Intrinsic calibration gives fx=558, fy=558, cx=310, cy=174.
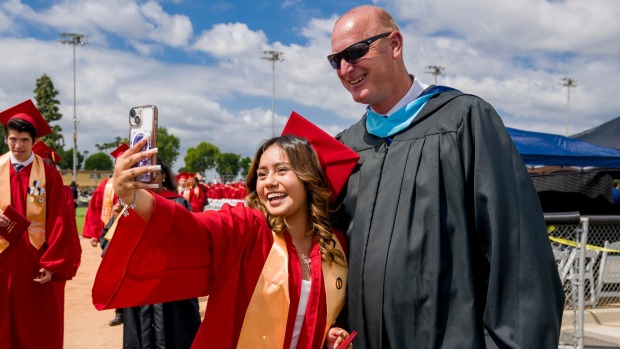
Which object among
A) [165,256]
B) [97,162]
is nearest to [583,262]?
[165,256]

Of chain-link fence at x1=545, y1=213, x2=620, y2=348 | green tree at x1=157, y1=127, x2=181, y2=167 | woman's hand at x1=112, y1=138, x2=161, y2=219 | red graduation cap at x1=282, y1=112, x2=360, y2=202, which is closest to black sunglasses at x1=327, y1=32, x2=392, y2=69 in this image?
red graduation cap at x1=282, y1=112, x2=360, y2=202

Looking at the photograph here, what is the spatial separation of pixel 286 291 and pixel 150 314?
2.71 m

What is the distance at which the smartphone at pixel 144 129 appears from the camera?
187cm

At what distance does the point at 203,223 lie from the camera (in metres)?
2.22

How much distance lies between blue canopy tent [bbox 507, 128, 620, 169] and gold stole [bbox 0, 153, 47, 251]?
665 centimetres

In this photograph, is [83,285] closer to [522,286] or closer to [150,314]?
[150,314]

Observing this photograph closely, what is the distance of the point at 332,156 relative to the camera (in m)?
2.63

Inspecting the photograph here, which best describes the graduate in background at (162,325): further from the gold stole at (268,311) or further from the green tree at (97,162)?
the green tree at (97,162)

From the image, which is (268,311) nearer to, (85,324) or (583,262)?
(583,262)

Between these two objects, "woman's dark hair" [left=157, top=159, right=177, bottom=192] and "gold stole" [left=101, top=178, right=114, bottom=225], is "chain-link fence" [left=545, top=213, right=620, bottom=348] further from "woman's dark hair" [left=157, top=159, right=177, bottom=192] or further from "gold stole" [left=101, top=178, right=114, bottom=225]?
"gold stole" [left=101, top=178, right=114, bottom=225]

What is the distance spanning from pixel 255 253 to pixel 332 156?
0.60 m

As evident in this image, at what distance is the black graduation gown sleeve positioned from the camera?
1993mm

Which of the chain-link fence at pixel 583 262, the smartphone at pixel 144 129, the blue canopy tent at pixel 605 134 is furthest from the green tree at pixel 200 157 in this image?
the smartphone at pixel 144 129

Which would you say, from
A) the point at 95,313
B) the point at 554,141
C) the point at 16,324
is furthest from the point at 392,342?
the point at 554,141
